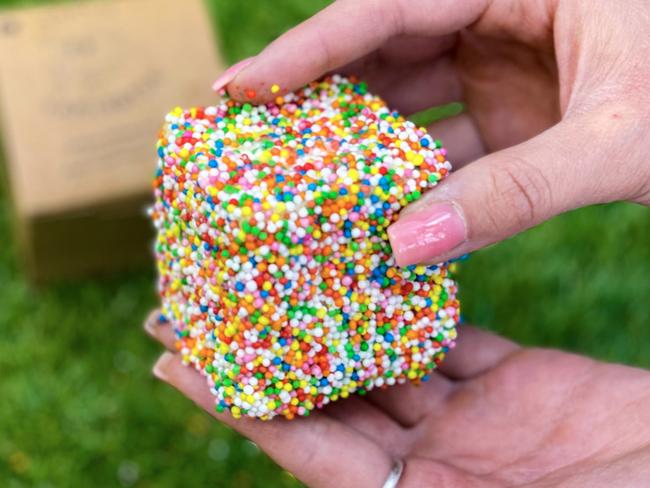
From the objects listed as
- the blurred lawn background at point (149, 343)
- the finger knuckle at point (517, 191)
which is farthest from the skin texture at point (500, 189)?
the blurred lawn background at point (149, 343)

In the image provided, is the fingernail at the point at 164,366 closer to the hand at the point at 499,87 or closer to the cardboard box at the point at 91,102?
the hand at the point at 499,87

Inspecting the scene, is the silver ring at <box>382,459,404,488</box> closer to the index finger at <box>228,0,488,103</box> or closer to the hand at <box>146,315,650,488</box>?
the hand at <box>146,315,650,488</box>

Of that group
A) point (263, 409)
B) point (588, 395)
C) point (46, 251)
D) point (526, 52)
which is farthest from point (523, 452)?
point (46, 251)

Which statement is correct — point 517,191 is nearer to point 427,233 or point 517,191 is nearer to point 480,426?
point 427,233

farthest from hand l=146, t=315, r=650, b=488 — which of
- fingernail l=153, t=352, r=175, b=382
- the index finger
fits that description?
the index finger

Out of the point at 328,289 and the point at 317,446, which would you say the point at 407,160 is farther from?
the point at 317,446
